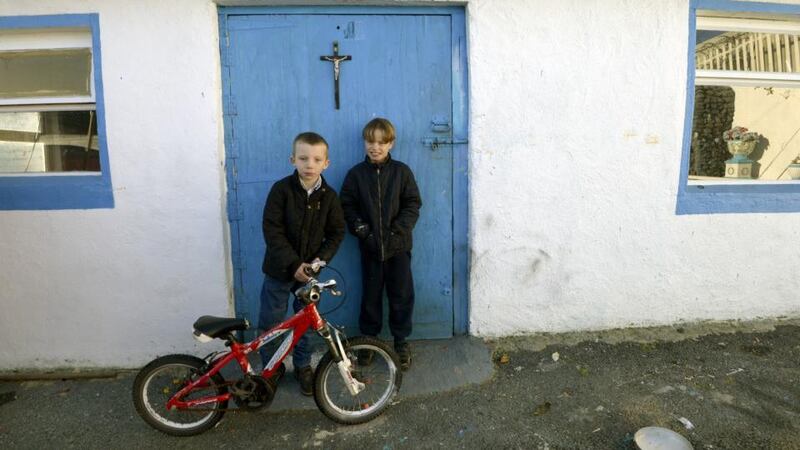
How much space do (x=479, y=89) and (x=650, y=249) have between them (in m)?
1.83

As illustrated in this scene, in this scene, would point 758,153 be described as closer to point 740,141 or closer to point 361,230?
point 740,141

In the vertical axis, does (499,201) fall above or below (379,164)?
below

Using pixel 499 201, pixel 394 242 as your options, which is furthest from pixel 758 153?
pixel 394 242

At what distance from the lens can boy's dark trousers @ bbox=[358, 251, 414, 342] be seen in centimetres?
337

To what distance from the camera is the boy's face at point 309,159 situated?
2828 millimetres

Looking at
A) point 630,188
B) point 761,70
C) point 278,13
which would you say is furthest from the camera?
point 761,70

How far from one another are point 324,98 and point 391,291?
1435 millimetres

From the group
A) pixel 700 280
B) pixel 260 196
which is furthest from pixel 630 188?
pixel 260 196

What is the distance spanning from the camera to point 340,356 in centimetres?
273

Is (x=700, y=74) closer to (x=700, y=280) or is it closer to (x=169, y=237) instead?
(x=700, y=280)

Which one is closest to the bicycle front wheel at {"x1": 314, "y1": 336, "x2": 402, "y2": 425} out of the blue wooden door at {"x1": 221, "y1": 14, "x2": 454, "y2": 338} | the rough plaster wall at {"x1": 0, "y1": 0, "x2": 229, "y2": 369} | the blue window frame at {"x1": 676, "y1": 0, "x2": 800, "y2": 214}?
the blue wooden door at {"x1": 221, "y1": 14, "x2": 454, "y2": 338}

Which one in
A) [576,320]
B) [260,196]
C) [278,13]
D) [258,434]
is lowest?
[258,434]

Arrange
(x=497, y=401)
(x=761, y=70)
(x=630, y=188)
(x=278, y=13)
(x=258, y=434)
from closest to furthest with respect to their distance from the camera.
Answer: (x=258, y=434) → (x=497, y=401) → (x=278, y=13) → (x=630, y=188) → (x=761, y=70)

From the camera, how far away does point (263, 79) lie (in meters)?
3.40
